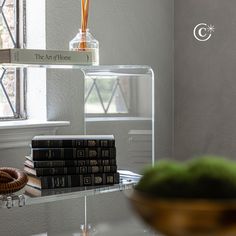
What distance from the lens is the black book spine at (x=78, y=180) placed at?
152cm

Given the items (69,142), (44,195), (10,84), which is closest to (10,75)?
(10,84)

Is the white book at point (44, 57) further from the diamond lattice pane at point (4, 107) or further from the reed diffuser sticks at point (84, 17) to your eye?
the diamond lattice pane at point (4, 107)

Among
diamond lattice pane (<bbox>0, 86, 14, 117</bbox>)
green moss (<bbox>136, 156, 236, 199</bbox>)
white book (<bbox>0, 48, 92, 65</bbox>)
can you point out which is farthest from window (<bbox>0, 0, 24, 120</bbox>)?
green moss (<bbox>136, 156, 236, 199</bbox>)

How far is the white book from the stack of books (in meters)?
0.23

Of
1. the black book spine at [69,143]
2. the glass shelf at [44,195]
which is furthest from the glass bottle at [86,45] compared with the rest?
the glass shelf at [44,195]

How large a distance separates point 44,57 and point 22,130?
33 centimetres

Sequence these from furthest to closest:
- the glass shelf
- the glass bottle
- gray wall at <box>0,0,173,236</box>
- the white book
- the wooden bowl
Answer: gray wall at <box>0,0,173,236</box> < the glass bottle < the white book < the glass shelf < the wooden bowl

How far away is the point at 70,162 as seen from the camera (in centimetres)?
155

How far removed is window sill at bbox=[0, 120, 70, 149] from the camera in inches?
69.5

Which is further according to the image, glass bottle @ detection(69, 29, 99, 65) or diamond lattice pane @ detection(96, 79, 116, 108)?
diamond lattice pane @ detection(96, 79, 116, 108)

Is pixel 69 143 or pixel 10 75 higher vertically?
pixel 10 75

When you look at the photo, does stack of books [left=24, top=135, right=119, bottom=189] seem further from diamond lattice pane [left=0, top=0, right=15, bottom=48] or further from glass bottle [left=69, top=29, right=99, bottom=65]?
diamond lattice pane [left=0, top=0, right=15, bottom=48]

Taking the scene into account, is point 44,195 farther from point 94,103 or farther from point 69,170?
point 94,103

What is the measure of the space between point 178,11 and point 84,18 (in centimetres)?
66
